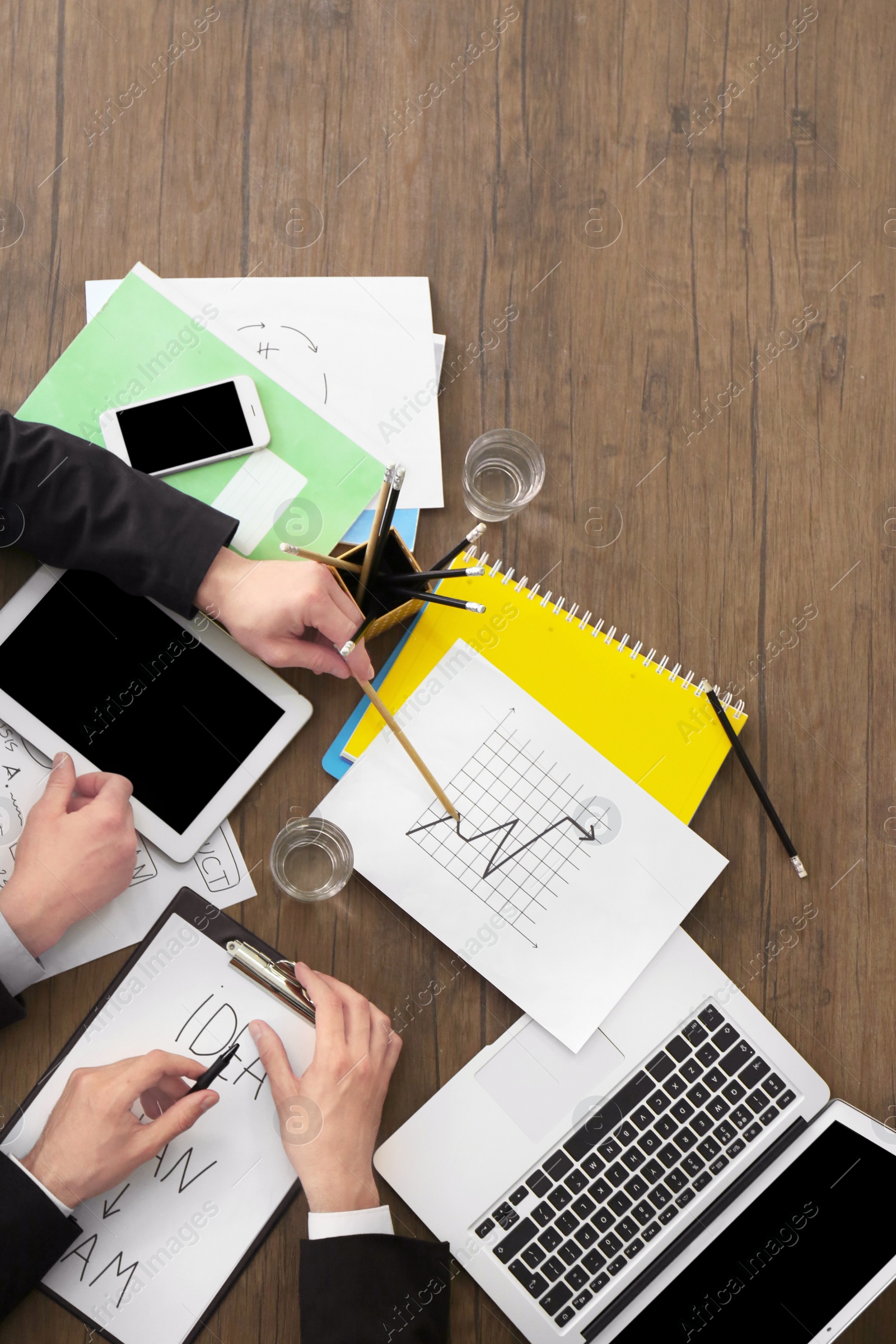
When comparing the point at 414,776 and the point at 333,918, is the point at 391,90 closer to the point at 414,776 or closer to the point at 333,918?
the point at 414,776

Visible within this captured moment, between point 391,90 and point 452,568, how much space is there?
62 cm

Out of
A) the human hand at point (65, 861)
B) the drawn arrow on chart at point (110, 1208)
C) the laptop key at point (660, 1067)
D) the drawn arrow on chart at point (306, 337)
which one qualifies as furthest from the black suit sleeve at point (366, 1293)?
the drawn arrow on chart at point (306, 337)

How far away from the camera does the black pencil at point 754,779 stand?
A: 1106 mm

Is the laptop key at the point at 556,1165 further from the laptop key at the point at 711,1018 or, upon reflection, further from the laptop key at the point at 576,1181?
the laptop key at the point at 711,1018

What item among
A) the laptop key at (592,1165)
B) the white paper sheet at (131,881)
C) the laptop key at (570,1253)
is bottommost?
the white paper sheet at (131,881)

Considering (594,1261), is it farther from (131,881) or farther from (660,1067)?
(131,881)

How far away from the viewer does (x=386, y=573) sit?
1014 millimetres

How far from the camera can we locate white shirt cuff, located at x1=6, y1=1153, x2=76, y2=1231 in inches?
38.0

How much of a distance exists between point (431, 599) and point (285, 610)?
0.17 metres

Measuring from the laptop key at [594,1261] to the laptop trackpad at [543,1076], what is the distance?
144mm

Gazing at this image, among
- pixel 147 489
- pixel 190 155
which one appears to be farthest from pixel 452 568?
pixel 190 155

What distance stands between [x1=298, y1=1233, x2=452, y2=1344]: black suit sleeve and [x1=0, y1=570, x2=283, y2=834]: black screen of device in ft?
1.65

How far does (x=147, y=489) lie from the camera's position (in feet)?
3.35

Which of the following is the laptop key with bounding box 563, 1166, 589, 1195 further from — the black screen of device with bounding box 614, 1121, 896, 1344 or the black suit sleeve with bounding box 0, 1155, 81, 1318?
the black suit sleeve with bounding box 0, 1155, 81, 1318
